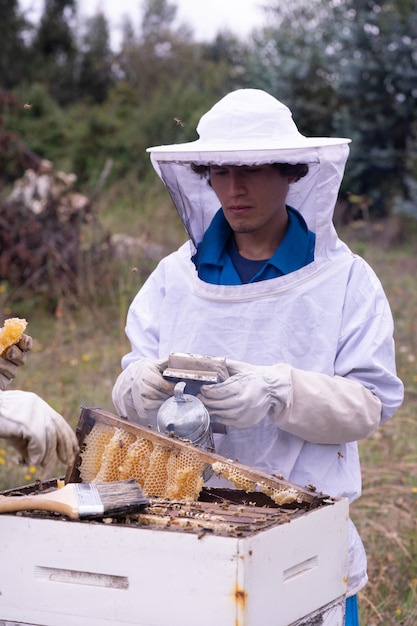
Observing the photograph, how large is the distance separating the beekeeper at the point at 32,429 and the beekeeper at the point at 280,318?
1.10ft

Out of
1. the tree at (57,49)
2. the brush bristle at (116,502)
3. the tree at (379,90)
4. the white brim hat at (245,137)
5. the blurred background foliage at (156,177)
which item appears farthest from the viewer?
the tree at (57,49)

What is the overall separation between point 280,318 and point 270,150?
0.40m

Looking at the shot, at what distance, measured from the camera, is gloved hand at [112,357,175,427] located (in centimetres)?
204

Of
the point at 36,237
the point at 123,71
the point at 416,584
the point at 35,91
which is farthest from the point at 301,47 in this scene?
the point at 123,71

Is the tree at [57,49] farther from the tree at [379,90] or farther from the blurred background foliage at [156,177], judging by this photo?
the tree at [379,90]

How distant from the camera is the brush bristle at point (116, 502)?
1.58 m

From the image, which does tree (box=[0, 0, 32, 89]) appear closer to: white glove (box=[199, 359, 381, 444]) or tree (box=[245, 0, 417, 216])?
tree (box=[245, 0, 417, 216])

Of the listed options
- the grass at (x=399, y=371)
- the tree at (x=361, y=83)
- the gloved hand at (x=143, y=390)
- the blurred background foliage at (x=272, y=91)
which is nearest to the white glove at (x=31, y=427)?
the gloved hand at (x=143, y=390)

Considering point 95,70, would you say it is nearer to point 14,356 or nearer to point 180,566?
point 14,356

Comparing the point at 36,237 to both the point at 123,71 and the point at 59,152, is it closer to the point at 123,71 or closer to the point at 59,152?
the point at 59,152

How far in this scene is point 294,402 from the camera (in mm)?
1985

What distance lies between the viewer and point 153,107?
15711mm

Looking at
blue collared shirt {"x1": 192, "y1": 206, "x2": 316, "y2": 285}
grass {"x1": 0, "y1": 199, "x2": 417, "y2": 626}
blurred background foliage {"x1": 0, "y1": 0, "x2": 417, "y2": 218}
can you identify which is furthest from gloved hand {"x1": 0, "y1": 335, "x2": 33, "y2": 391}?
blurred background foliage {"x1": 0, "y1": 0, "x2": 417, "y2": 218}

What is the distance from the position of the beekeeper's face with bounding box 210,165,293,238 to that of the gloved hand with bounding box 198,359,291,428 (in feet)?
1.35
